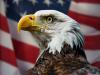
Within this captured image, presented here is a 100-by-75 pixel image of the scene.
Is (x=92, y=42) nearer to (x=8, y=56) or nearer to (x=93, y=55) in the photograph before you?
(x=93, y=55)

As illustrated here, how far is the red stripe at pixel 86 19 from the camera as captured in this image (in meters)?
3.25

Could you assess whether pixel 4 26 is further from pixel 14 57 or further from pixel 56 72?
pixel 56 72

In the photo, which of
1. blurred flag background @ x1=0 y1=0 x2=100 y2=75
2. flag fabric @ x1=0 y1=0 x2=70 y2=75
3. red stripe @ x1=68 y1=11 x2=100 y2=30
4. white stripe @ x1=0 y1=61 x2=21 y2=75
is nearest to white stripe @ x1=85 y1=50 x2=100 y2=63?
blurred flag background @ x1=0 y1=0 x2=100 y2=75

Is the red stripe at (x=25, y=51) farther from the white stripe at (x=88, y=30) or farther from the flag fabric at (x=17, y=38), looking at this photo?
the white stripe at (x=88, y=30)

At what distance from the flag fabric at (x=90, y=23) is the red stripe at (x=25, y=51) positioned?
0.24m

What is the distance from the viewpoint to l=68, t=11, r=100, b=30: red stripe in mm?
3246

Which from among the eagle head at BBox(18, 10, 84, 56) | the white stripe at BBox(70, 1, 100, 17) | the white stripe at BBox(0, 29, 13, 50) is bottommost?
the white stripe at BBox(0, 29, 13, 50)

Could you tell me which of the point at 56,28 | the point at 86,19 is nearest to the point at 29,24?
the point at 56,28

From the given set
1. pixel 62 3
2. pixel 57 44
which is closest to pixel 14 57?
pixel 62 3

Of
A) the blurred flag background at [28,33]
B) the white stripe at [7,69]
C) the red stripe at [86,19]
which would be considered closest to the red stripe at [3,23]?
the blurred flag background at [28,33]

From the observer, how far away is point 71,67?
2.27m

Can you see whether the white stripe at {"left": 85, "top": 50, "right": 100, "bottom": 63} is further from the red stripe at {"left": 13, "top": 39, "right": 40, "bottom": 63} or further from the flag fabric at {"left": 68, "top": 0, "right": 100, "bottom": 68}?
the red stripe at {"left": 13, "top": 39, "right": 40, "bottom": 63}

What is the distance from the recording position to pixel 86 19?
128 inches

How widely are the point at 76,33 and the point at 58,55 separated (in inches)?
4.0
